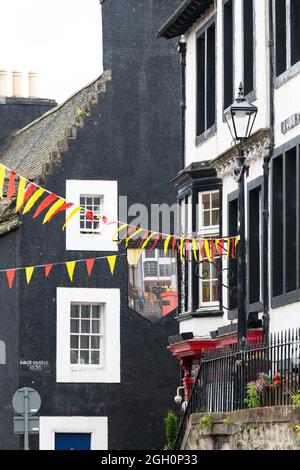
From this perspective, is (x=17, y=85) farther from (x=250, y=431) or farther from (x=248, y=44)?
(x=250, y=431)

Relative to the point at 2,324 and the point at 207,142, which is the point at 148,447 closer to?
the point at 2,324

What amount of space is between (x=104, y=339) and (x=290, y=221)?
1597cm

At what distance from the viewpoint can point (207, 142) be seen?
1288 inches

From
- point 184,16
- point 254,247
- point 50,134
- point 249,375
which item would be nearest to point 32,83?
point 50,134

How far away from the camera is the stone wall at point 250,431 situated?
20.1 metres

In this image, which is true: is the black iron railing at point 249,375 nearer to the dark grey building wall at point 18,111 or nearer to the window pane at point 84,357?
the window pane at point 84,357

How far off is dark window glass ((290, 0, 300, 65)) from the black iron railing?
502 centimetres

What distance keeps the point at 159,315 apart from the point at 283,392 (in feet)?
67.8

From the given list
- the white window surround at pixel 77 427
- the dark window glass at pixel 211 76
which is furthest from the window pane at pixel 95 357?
the dark window glass at pixel 211 76

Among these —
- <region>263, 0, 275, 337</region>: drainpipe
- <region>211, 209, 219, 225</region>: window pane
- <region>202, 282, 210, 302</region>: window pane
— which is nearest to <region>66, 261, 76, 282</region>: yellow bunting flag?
<region>202, 282, 210, 302</region>: window pane

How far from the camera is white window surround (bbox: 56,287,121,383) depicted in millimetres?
41281

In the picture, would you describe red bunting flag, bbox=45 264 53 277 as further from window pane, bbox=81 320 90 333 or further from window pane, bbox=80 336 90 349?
window pane, bbox=80 336 90 349
